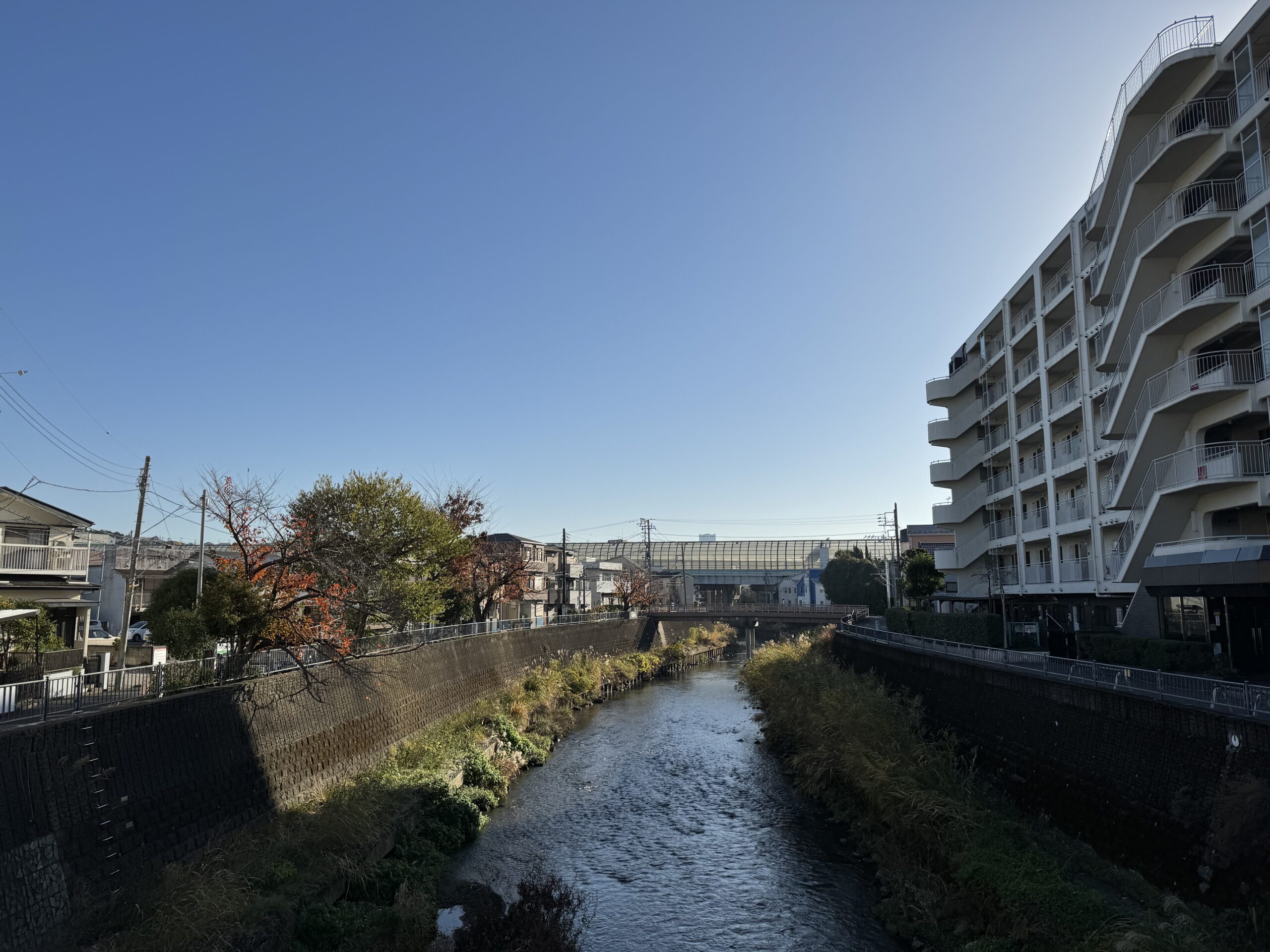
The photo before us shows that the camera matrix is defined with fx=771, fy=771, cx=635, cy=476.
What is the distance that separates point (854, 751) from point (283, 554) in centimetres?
1638

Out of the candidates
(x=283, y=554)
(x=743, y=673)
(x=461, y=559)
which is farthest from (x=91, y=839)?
(x=743, y=673)

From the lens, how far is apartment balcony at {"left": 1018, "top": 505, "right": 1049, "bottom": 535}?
112ft

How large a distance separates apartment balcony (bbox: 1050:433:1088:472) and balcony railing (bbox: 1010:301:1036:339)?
6.10 m

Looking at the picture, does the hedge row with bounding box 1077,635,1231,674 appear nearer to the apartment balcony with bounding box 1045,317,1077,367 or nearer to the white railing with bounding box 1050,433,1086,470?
the white railing with bounding box 1050,433,1086,470

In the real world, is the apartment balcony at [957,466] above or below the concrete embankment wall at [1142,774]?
above

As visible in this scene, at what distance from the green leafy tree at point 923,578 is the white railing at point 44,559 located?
40.1 m

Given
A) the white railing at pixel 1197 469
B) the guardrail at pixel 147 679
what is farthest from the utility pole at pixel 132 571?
the white railing at pixel 1197 469

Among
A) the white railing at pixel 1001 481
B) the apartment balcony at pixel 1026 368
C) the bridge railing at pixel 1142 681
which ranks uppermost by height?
the apartment balcony at pixel 1026 368

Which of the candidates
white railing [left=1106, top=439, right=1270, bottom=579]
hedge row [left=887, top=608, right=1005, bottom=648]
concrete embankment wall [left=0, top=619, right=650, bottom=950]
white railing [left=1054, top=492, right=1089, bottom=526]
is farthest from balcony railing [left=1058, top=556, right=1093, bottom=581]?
concrete embankment wall [left=0, top=619, right=650, bottom=950]

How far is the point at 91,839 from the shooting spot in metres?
12.1

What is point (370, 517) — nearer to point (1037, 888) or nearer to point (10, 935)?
point (10, 935)

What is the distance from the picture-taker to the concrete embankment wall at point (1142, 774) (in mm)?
11086

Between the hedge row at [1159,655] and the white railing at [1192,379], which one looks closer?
the hedge row at [1159,655]

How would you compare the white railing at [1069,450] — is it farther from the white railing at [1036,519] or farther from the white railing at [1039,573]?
the white railing at [1039,573]
